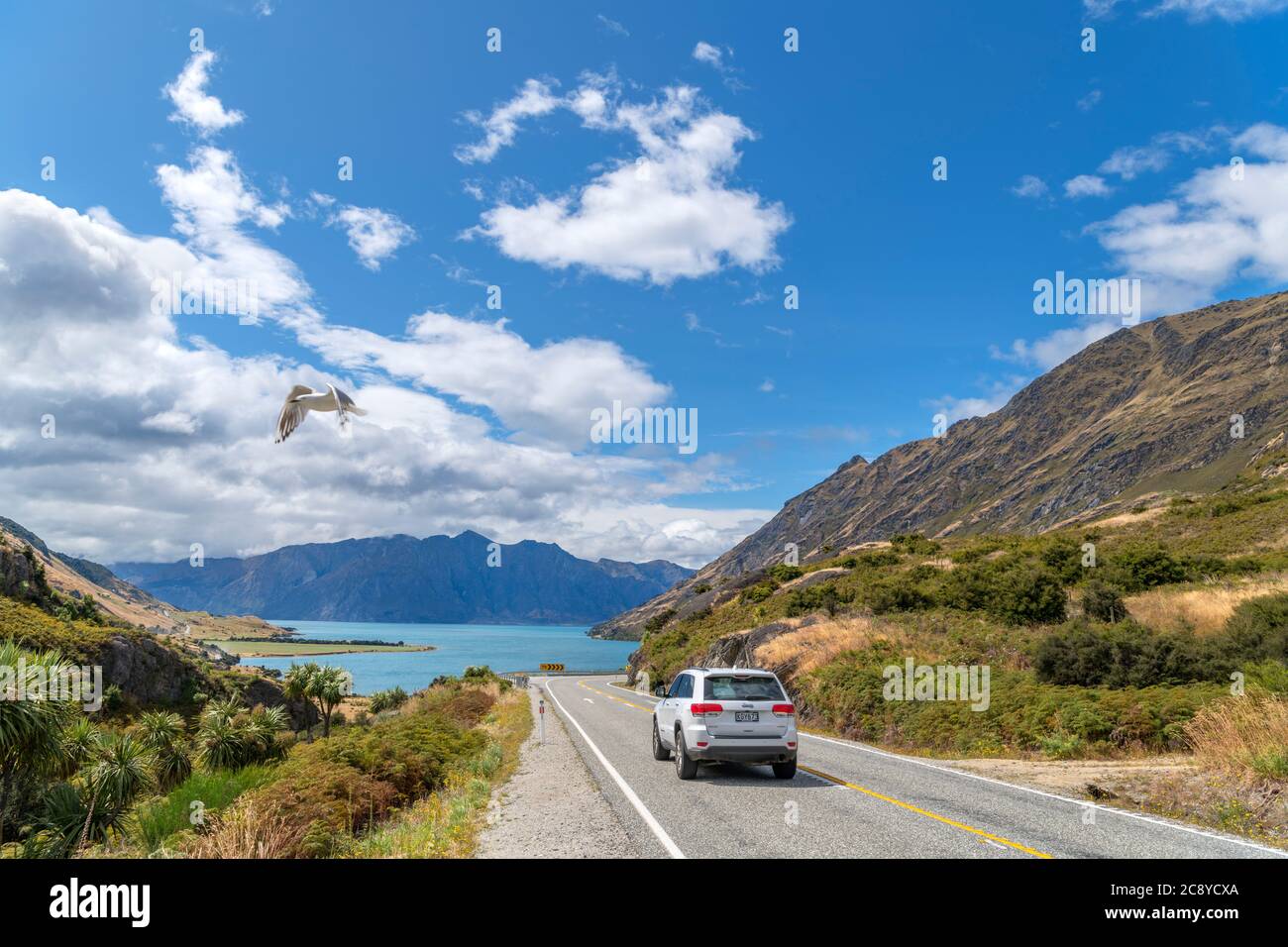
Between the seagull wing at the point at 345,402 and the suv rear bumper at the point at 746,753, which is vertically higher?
the seagull wing at the point at 345,402

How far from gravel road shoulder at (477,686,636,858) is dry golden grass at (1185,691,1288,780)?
8831 millimetres

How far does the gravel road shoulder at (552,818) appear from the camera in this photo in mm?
7695

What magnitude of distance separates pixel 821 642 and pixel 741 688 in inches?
662

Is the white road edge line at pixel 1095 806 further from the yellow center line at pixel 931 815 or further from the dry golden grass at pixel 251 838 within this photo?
the dry golden grass at pixel 251 838

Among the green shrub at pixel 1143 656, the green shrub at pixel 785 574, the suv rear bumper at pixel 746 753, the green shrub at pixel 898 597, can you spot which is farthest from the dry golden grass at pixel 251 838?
the green shrub at pixel 785 574

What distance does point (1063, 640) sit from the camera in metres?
18.2

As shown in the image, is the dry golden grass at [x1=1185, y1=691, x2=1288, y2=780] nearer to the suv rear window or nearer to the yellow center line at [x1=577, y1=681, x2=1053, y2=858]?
the yellow center line at [x1=577, y1=681, x2=1053, y2=858]

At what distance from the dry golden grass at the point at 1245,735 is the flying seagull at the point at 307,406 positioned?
13.2 metres

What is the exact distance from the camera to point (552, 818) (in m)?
9.69

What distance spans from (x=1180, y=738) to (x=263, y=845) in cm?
1528

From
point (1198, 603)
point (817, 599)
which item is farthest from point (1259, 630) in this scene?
point (817, 599)
